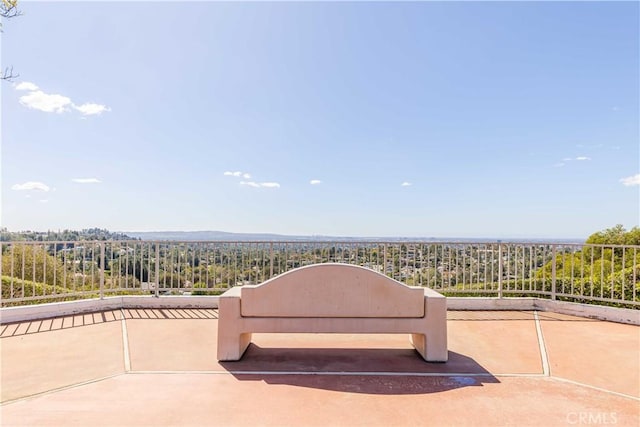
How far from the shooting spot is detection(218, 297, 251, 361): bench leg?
3.06 m

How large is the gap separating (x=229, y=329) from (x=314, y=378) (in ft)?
3.29

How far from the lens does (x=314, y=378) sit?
2.71 meters

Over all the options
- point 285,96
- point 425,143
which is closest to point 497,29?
point 285,96

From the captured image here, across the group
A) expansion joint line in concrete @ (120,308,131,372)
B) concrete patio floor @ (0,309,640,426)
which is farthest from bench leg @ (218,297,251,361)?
expansion joint line in concrete @ (120,308,131,372)

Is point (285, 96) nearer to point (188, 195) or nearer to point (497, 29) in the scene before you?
point (497, 29)

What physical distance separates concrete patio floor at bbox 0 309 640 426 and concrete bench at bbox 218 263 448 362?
328 mm

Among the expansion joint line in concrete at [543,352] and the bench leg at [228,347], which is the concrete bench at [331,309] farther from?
the expansion joint line in concrete at [543,352]

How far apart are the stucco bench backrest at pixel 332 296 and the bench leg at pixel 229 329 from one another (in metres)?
0.09

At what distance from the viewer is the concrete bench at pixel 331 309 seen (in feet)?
10.1

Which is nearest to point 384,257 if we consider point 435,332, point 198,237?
point 435,332

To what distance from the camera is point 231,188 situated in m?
29.6

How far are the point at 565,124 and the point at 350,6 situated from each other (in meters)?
10.7

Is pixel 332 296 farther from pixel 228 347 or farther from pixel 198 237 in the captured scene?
pixel 198 237

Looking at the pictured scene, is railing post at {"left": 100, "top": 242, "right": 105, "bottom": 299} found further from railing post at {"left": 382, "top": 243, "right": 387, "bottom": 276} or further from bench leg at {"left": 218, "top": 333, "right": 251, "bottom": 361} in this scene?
railing post at {"left": 382, "top": 243, "right": 387, "bottom": 276}
